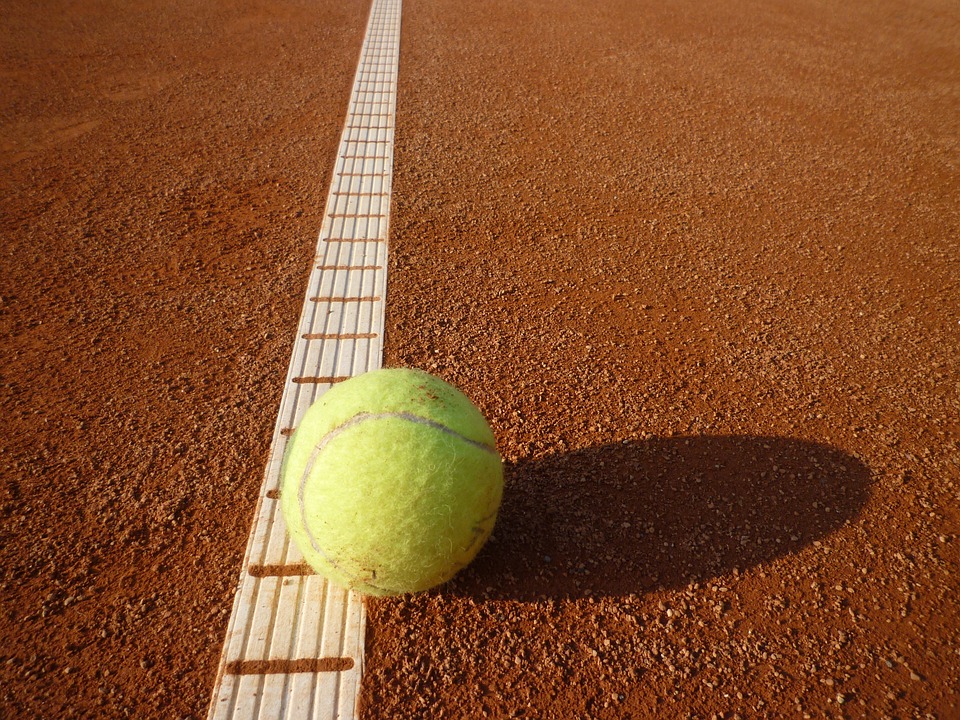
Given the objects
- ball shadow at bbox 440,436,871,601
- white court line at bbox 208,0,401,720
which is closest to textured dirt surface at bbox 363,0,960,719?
ball shadow at bbox 440,436,871,601

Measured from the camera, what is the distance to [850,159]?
7.01 meters

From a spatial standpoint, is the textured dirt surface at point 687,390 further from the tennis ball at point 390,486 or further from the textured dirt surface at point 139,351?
the textured dirt surface at point 139,351

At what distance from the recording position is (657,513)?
3.16m

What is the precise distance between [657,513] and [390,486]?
1490 millimetres

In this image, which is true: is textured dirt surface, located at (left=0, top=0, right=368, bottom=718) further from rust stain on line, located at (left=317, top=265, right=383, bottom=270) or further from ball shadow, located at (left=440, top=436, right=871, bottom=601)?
ball shadow, located at (left=440, top=436, right=871, bottom=601)

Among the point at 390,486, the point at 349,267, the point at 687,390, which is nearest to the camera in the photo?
the point at 390,486

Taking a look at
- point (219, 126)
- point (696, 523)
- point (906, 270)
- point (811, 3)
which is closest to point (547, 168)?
point (906, 270)

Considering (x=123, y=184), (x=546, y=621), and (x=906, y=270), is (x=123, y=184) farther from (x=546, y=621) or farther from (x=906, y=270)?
(x=906, y=270)

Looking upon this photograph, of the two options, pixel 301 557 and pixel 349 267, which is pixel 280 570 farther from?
pixel 349 267

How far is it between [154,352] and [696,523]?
3.49 m

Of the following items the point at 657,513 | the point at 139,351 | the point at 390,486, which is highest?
the point at 390,486

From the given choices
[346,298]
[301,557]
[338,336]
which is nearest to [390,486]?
[301,557]

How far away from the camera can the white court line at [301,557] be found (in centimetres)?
248

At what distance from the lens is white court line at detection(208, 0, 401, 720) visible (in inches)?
97.6
